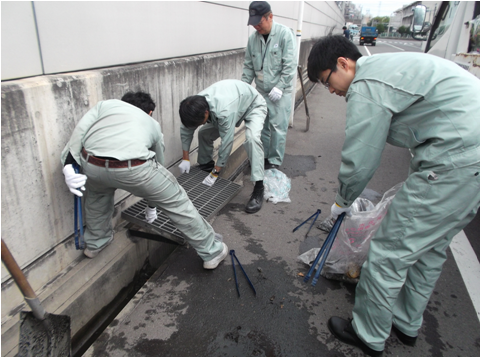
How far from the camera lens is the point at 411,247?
1.77 metres

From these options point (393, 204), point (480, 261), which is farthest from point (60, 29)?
point (480, 261)

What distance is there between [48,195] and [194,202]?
151 centimetres

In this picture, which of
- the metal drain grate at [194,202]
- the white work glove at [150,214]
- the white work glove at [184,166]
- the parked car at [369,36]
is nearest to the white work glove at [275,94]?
the metal drain grate at [194,202]

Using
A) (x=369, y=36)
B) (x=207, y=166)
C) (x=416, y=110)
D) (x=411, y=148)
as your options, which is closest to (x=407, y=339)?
(x=411, y=148)

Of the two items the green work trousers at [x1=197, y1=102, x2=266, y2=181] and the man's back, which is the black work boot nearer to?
the green work trousers at [x1=197, y1=102, x2=266, y2=181]

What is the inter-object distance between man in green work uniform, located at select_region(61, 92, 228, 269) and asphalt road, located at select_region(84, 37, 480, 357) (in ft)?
1.53

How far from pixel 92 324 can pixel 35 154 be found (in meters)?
1.36

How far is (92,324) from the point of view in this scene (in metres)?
2.52

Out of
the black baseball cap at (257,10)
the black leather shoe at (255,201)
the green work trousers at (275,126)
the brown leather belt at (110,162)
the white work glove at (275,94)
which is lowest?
the black leather shoe at (255,201)

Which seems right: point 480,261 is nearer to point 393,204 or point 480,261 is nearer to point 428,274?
point 428,274

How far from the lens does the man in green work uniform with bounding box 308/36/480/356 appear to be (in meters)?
1.60

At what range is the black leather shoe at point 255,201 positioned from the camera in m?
3.69

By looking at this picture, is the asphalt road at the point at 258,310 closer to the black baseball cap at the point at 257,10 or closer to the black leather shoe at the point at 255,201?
the black leather shoe at the point at 255,201

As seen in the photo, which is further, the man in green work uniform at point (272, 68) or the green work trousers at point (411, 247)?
the man in green work uniform at point (272, 68)
